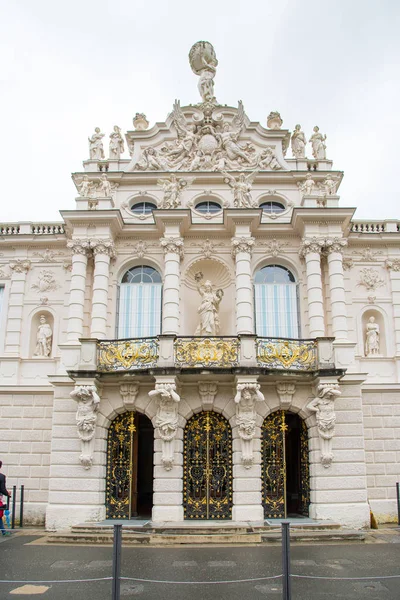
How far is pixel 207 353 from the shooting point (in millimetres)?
18078

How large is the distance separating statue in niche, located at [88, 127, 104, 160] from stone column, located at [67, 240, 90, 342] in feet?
15.6

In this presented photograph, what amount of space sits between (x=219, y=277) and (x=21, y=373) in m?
8.44

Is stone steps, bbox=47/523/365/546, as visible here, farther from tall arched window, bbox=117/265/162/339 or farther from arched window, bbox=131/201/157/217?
arched window, bbox=131/201/157/217

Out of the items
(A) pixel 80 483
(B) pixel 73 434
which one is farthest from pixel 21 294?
(A) pixel 80 483

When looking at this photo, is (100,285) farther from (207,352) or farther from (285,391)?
(285,391)

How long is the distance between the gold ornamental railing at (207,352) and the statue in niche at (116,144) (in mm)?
9637

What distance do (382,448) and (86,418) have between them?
34.5 feet

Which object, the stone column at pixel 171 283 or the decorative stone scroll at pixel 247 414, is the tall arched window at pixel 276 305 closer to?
the stone column at pixel 171 283

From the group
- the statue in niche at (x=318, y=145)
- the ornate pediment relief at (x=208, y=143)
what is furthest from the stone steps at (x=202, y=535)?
the statue in niche at (x=318, y=145)

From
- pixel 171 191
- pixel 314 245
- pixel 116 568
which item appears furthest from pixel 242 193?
pixel 116 568

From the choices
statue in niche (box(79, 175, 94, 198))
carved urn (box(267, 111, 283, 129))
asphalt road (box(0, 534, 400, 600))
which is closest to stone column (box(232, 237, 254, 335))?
statue in niche (box(79, 175, 94, 198))

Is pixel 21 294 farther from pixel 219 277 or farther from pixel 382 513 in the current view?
pixel 382 513

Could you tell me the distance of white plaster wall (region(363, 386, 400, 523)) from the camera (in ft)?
63.8

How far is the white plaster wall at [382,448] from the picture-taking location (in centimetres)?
1945
